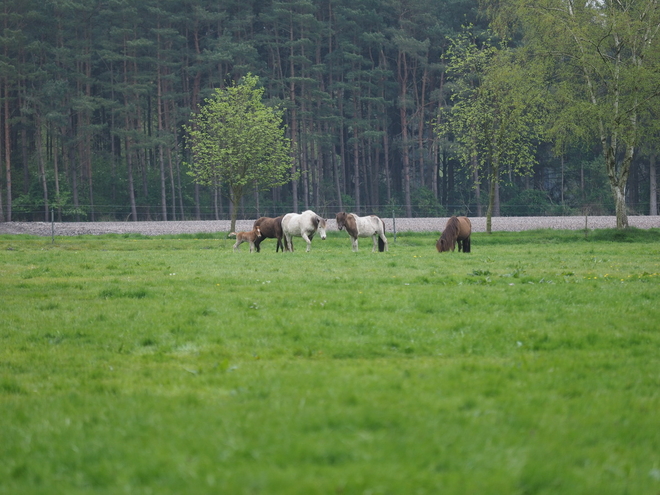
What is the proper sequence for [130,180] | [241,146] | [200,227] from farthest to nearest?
[130,180], [200,227], [241,146]

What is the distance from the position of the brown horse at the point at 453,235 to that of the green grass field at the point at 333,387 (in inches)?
347

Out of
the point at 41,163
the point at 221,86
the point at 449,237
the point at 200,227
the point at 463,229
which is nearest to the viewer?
the point at 449,237

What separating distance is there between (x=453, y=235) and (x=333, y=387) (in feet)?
58.8

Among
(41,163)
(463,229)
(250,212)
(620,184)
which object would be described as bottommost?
(463,229)

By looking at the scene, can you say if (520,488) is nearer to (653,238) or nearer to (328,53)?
(653,238)

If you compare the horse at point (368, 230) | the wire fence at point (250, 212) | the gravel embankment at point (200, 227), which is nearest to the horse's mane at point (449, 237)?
the horse at point (368, 230)

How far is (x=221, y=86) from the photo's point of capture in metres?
63.1

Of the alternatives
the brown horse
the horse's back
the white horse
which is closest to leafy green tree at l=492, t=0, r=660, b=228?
the horse's back

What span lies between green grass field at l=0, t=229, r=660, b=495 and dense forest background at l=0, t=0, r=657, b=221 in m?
47.0

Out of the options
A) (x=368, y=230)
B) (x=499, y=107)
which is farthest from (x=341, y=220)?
(x=499, y=107)

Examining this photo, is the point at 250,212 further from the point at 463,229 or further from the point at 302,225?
the point at 463,229

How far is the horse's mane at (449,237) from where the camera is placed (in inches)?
910

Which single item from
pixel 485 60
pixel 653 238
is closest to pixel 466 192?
pixel 485 60

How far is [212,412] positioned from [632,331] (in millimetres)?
6191
